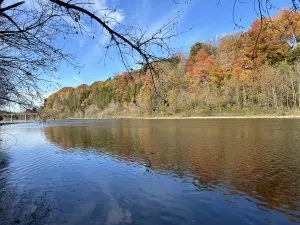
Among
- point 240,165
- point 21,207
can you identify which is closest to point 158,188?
point 21,207

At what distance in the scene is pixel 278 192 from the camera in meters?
12.1

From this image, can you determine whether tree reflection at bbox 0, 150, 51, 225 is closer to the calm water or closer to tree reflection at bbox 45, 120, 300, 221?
the calm water

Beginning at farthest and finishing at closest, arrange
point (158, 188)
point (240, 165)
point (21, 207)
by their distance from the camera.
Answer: point (240, 165) < point (158, 188) < point (21, 207)

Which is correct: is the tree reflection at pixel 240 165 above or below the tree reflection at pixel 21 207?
above

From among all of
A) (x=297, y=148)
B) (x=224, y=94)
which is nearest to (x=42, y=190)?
(x=297, y=148)

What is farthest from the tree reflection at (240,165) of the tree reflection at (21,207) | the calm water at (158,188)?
the tree reflection at (21,207)

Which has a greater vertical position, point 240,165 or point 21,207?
point 240,165

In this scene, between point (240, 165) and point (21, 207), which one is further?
point (240, 165)

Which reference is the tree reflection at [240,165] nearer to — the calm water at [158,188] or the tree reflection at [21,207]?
the calm water at [158,188]

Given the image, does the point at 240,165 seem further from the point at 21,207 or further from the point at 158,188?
the point at 21,207

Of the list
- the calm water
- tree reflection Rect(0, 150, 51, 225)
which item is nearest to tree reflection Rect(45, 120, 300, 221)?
the calm water

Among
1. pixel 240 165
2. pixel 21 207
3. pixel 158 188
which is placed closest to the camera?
pixel 21 207

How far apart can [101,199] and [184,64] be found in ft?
26.0

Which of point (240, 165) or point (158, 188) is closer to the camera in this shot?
point (158, 188)
